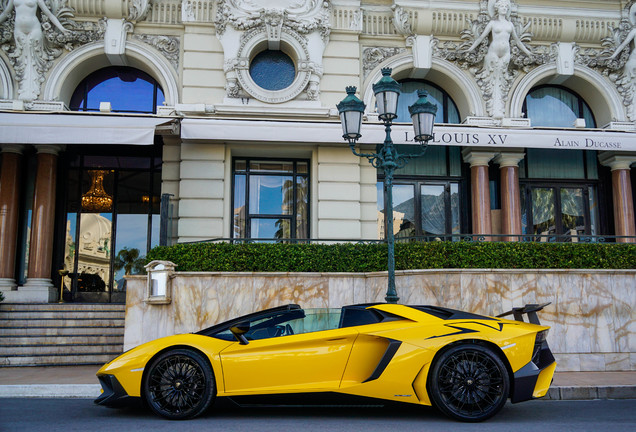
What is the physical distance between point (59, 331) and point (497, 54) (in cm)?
1222

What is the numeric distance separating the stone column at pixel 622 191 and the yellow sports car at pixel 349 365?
11.1 metres

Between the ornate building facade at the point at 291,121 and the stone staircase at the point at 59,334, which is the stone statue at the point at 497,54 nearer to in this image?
the ornate building facade at the point at 291,121

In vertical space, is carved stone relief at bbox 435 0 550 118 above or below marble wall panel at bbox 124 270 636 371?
above

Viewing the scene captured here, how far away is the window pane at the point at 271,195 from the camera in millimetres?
14773

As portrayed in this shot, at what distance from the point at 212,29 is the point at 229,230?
5.05 metres

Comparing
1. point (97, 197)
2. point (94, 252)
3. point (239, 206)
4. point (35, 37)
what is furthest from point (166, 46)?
point (94, 252)

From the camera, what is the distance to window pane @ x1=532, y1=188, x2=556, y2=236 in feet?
52.5

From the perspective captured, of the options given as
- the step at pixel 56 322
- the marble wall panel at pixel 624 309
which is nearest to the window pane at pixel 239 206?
the step at pixel 56 322

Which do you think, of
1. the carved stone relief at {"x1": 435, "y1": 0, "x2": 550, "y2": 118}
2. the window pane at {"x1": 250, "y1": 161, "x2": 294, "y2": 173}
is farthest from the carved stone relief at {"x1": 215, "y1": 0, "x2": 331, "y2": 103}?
the carved stone relief at {"x1": 435, "y1": 0, "x2": 550, "y2": 118}

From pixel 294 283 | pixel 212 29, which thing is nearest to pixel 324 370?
pixel 294 283

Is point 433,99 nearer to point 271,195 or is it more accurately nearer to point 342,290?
point 271,195

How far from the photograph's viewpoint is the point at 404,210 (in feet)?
51.1

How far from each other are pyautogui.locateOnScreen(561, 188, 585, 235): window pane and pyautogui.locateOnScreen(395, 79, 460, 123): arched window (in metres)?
3.76

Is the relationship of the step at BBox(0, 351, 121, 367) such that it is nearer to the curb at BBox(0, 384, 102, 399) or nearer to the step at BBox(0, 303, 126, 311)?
the step at BBox(0, 303, 126, 311)
